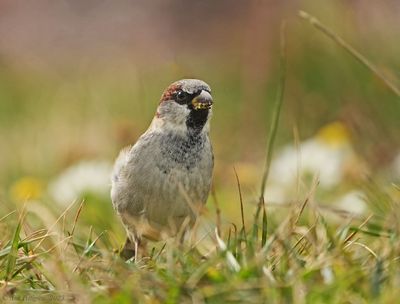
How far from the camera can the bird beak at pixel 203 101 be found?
13.4 feet

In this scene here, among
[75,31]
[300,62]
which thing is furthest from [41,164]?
[75,31]

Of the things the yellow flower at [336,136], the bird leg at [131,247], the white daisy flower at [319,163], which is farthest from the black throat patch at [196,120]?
the yellow flower at [336,136]

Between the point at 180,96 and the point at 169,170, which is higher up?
the point at 180,96

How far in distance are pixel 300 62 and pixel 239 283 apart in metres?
4.34

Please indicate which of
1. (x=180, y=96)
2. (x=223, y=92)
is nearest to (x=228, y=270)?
(x=180, y=96)

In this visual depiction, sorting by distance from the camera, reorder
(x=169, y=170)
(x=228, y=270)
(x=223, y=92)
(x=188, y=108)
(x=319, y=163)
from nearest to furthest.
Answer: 1. (x=228, y=270)
2. (x=169, y=170)
3. (x=188, y=108)
4. (x=319, y=163)
5. (x=223, y=92)

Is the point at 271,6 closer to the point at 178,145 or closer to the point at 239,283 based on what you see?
the point at 178,145

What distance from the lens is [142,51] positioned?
10.1m

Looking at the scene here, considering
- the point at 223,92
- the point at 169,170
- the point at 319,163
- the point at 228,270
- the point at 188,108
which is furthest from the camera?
the point at 223,92

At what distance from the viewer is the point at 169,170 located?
399 cm

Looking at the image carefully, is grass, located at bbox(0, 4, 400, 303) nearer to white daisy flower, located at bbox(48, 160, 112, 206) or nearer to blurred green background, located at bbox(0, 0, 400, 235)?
blurred green background, located at bbox(0, 0, 400, 235)

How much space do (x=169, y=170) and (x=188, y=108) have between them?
0.29 meters

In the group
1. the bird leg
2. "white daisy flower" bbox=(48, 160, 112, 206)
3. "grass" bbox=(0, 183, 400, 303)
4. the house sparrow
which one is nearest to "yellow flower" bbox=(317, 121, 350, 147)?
"white daisy flower" bbox=(48, 160, 112, 206)

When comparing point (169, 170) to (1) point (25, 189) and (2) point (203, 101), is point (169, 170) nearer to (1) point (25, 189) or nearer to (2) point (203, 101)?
(2) point (203, 101)
